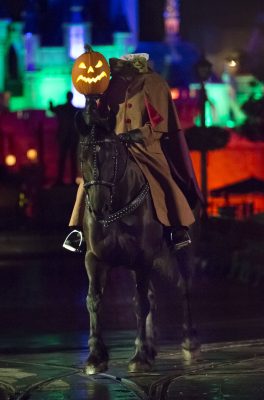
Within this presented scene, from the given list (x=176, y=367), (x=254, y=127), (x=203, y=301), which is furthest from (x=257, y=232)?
A: (x=254, y=127)

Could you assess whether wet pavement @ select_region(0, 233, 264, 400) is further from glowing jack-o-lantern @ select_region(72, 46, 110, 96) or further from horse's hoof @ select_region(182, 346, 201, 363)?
glowing jack-o-lantern @ select_region(72, 46, 110, 96)

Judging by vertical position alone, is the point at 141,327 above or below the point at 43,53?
above

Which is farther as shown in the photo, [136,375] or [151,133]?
[151,133]

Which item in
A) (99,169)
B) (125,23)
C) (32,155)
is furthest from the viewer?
(125,23)

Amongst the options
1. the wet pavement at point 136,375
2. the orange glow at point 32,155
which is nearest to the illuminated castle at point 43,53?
the orange glow at point 32,155


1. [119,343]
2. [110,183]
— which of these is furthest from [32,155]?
[110,183]

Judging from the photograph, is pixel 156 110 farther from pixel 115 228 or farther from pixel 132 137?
pixel 115 228

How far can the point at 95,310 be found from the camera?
36.4 ft

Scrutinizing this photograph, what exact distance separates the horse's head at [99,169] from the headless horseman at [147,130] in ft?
1.63

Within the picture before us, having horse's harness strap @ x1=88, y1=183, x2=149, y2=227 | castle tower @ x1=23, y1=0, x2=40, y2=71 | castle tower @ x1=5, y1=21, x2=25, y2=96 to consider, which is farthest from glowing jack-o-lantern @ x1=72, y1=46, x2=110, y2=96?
castle tower @ x1=5, y1=21, x2=25, y2=96

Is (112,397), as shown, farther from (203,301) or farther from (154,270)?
(203,301)

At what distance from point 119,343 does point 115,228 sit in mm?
2988

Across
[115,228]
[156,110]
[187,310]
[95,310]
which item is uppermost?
[156,110]

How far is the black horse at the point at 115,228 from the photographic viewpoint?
1044 centimetres
